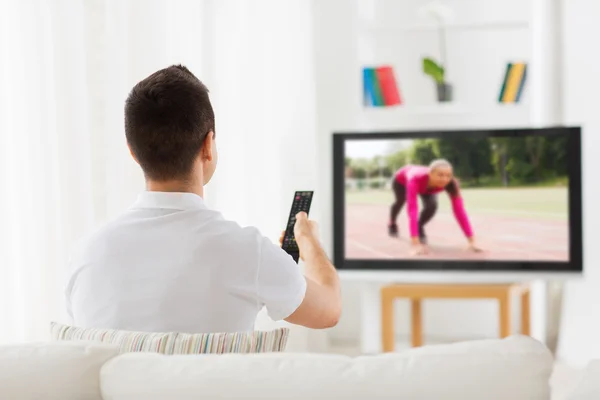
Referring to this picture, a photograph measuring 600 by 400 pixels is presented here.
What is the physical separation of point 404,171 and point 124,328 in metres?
2.58

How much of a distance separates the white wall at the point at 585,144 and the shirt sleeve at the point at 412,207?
Result: 2.68 feet

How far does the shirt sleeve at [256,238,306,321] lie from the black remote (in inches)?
18.8

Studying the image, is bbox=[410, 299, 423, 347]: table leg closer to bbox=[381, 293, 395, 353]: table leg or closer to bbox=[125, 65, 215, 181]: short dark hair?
bbox=[381, 293, 395, 353]: table leg

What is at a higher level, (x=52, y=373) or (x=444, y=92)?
(x=444, y=92)

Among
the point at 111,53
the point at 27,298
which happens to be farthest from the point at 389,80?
the point at 27,298

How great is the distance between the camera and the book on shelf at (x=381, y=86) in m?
4.02

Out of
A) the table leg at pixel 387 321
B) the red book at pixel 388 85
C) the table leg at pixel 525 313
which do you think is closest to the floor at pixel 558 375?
the table leg at pixel 525 313

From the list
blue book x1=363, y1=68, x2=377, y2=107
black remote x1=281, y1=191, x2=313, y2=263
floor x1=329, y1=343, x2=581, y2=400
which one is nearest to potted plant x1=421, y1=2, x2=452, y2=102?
blue book x1=363, y1=68, x2=377, y2=107

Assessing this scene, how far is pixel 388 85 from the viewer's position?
13.3 feet

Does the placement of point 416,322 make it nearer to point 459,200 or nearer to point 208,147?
point 459,200

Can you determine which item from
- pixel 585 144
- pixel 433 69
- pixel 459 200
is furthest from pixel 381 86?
pixel 585 144

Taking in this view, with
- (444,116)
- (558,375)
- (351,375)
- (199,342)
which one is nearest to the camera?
(351,375)

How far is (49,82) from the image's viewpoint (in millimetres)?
3139

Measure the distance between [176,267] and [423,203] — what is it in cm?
259
